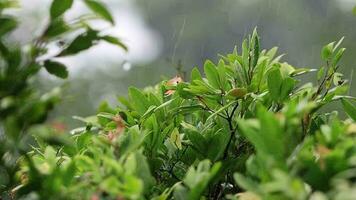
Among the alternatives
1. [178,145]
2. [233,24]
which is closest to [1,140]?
[178,145]

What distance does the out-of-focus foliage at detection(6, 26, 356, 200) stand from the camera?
87 cm

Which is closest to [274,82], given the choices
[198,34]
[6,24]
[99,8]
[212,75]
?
[212,75]

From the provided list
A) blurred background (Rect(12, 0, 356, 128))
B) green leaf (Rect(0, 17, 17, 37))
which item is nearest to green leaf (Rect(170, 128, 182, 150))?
green leaf (Rect(0, 17, 17, 37))

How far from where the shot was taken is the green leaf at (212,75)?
4.27ft

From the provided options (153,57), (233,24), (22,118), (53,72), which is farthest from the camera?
(233,24)

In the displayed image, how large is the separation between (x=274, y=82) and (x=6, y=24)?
530 mm

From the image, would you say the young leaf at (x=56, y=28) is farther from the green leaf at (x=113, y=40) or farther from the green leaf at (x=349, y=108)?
the green leaf at (x=349, y=108)

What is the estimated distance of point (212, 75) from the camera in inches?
51.4

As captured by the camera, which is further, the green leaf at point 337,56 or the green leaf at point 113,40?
the green leaf at point 337,56

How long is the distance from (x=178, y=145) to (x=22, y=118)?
1.53ft

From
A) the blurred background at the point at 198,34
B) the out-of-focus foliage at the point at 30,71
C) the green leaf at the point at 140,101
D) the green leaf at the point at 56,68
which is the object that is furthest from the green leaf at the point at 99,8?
the blurred background at the point at 198,34

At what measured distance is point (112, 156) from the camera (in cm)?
95

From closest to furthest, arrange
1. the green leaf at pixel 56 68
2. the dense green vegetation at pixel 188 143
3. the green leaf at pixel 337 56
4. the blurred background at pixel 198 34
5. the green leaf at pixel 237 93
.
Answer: the dense green vegetation at pixel 188 143, the green leaf at pixel 56 68, the green leaf at pixel 237 93, the green leaf at pixel 337 56, the blurred background at pixel 198 34

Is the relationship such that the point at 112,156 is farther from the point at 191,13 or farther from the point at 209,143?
the point at 191,13
